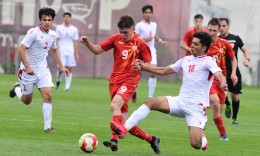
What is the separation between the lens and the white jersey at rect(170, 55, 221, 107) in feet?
42.6

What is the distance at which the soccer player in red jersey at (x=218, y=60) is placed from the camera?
1552cm

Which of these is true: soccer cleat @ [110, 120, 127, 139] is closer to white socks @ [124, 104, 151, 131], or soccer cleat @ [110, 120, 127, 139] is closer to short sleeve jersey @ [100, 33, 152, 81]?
white socks @ [124, 104, 151, 131]

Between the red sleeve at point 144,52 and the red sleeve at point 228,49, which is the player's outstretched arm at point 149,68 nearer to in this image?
the red sleeve at point 144,52

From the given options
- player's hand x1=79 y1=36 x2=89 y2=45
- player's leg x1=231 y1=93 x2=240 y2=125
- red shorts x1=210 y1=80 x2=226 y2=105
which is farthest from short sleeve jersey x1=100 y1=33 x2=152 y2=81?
player's leg x1=231 y1=93 x2=240 y2=125

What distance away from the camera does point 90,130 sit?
641 inches

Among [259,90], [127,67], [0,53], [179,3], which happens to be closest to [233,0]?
[179,3]

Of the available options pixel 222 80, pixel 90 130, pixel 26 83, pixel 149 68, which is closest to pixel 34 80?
pixel 26 83

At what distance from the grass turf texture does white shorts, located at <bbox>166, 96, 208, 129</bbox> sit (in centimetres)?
66

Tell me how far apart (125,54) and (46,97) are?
2188mm

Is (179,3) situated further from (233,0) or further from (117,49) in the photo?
(117,49)

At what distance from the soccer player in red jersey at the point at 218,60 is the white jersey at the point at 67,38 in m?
12.9

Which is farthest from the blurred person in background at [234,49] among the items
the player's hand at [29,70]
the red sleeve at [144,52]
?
the player's hand at [29,70]

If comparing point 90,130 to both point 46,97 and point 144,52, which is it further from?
point 144,52

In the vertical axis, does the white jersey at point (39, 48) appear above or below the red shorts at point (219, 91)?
above
